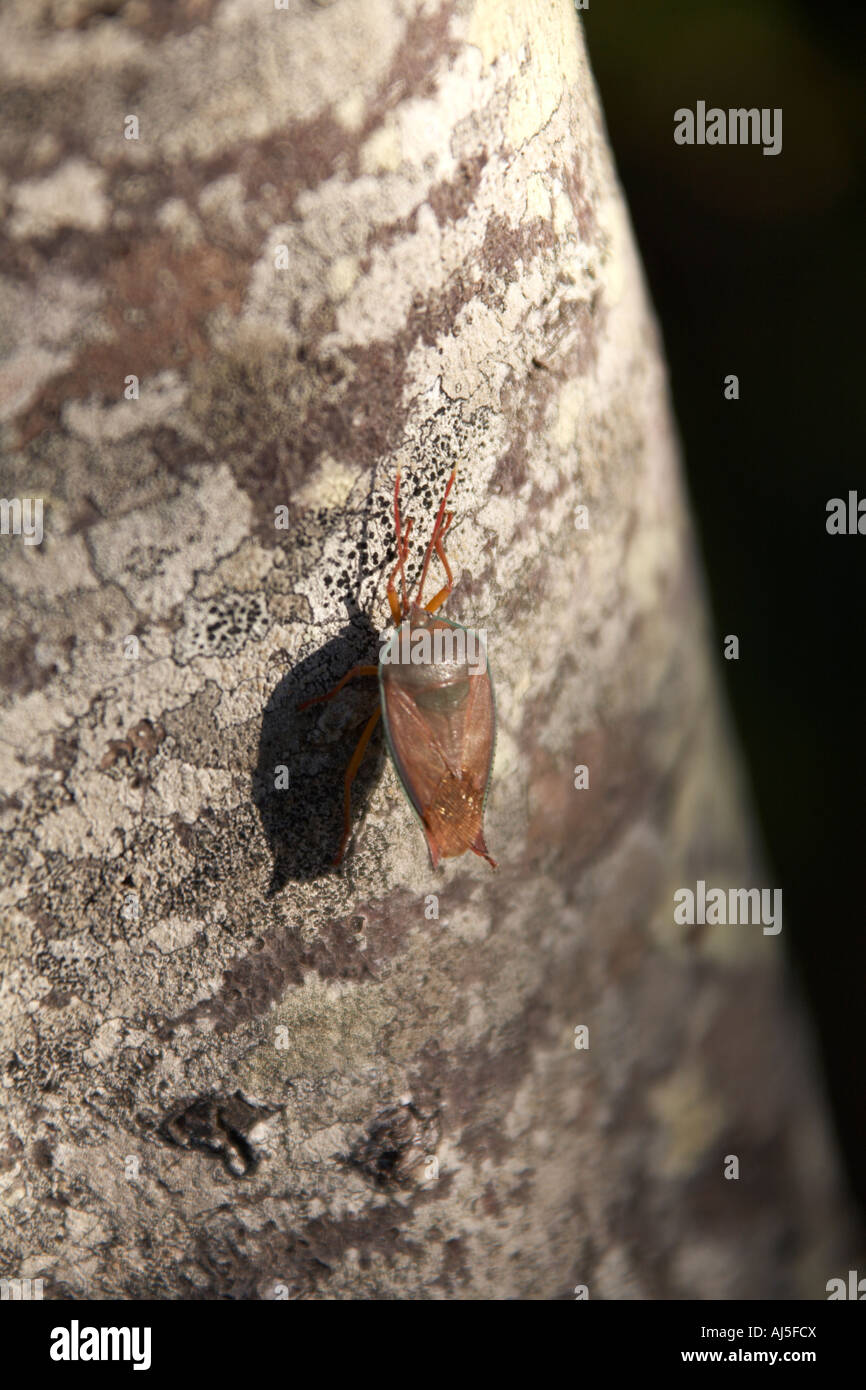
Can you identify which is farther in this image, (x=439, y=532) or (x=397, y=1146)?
(x=397, y=1146)

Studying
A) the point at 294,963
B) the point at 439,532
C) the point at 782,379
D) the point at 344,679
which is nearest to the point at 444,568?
the point at 439,532

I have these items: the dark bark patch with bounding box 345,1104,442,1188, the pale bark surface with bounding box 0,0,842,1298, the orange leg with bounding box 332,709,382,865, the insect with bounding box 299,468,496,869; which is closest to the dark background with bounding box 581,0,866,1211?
the pale bark surface with bounding box 0,0,842,1298

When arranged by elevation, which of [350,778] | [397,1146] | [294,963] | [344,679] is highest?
[344,679]

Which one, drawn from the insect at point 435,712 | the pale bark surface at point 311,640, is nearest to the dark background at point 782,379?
the pale bark surface at point 311,640

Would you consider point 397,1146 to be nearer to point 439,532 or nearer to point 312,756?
point 312,756

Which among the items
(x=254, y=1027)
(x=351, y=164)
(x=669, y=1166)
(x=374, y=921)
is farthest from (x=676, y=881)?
(x=351, y=164)

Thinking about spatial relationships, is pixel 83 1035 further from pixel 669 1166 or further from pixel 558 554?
pixel 669 1166

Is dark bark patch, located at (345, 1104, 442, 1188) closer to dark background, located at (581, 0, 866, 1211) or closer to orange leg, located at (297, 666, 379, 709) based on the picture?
orange leg, located at (297, 666, 379, 709)
